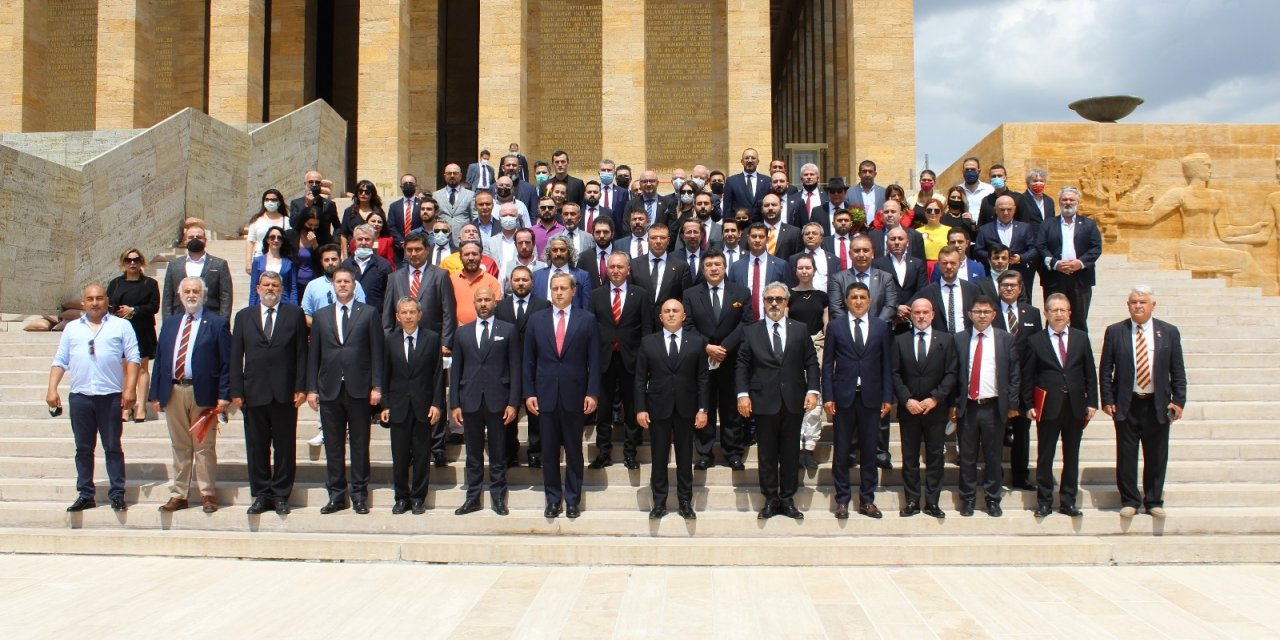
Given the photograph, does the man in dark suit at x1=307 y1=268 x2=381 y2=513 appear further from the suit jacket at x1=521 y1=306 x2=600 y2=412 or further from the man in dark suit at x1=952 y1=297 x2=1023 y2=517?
the man in dark suit at x1=952 y1=297 x2=1023 y2=517

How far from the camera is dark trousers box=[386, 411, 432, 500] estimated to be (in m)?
7.45

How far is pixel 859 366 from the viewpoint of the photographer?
24.2 feet

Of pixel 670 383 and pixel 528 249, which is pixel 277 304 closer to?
pixel 528 249

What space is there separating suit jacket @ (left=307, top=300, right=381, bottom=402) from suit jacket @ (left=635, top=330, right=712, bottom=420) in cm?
216

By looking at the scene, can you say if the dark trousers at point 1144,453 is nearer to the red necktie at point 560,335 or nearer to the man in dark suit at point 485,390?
the red necktie at point 560,335

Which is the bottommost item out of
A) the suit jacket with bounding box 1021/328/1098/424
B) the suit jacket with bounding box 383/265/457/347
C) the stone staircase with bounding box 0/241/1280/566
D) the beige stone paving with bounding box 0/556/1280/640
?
the beige stone paving with bounding box 0/556/1280/640

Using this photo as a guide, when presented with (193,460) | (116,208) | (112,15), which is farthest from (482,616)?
(112,15)

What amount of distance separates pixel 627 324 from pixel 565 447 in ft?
4.15

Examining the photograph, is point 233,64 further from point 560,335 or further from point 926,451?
point 926,451

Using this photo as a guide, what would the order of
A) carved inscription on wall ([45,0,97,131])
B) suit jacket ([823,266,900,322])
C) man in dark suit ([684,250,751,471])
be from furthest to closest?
carved inscription on wall ([45,0,97,131])
suit jacket ([823,266,900,322])
man in dark suit ([684,250,751,471])

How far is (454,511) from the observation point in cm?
746

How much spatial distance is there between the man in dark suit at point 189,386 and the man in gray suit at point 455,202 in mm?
4003

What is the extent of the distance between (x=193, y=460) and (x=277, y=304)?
1453 mm

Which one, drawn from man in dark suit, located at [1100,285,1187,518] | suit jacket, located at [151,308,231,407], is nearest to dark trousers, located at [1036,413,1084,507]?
man in dark suit, located at [1100,285,1187,518]
